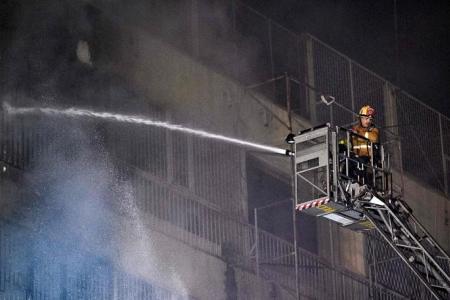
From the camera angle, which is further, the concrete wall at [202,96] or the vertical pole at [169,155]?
the vertical pole at [169,155]

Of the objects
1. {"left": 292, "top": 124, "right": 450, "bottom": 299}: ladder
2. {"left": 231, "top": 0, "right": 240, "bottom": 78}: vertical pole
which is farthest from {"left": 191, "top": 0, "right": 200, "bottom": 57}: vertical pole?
{"left": 292, "top": 124, "right": 450, "bottom": 299}: ladder

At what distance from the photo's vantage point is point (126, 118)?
1756 cm

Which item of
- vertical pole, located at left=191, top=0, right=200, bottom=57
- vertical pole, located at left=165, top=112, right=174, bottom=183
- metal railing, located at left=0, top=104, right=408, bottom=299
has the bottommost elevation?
metal railing, located at left=0, top=104, right=408, bottom=299

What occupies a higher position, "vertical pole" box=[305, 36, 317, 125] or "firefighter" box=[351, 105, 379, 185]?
"vertical pole" box=[305, 36, 317, 125]

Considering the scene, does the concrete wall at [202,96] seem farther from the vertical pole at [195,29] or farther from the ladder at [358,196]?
the ladder at [358,196]

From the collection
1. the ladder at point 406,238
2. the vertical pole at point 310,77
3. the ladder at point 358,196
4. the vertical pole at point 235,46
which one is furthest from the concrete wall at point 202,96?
the ladder at point 406,238

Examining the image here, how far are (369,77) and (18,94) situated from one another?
435 inches

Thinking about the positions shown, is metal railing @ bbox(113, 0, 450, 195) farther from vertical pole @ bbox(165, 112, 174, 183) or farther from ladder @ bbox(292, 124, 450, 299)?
ladder @ bbox(292, 124, 450, 299)

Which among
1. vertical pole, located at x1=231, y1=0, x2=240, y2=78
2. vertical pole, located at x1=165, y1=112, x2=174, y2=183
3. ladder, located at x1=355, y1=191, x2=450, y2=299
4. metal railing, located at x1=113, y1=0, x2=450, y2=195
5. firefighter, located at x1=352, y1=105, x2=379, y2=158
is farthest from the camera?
vertical pole, located at x1=231, y1=0, x2=240, y2=78

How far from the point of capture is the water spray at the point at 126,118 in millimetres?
15508

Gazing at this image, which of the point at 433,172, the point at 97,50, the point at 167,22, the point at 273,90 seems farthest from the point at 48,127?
the point at 433,172

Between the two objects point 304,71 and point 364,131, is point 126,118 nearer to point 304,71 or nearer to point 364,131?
point 364,131

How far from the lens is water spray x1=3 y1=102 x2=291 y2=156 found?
1551 centimetres

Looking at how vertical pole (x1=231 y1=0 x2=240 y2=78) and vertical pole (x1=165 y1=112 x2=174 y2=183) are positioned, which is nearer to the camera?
vertical pole (x1=165 y1=112 x2=174 y2=183)
